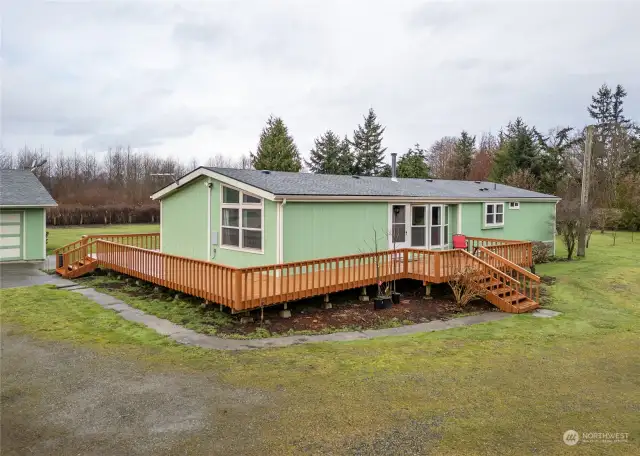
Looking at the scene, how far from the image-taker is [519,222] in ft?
61.3

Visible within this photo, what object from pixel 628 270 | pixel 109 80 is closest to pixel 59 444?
pixel 628 270

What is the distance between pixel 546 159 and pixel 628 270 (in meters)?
25.9

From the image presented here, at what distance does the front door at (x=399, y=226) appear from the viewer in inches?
529

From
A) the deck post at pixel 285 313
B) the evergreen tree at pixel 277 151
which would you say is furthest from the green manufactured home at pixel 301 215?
the evergreen tree at pixel 277 151

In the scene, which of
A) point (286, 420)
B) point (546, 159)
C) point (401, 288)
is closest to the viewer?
point (286, 420)

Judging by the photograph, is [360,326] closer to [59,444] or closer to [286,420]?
[286,420]

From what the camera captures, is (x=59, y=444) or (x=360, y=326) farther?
(x=360, y=326)

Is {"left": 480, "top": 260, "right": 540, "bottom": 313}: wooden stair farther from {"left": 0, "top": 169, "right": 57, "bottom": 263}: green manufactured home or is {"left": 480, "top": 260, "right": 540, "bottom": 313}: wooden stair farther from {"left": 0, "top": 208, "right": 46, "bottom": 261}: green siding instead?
{"left": 0, "top": 208, "right": 46, "bottom": 261}: green siding

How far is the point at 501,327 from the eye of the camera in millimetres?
8891

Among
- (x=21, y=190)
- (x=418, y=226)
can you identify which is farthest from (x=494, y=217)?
(x=21, y=190)

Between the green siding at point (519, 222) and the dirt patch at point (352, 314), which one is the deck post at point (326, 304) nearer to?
the dirt patch at point (352, 314)

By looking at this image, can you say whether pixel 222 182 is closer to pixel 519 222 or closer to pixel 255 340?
pixel 255 340

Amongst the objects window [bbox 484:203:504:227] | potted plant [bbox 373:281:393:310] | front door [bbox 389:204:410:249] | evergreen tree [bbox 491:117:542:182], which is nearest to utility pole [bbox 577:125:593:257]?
window [bbox 484:203:504:227]

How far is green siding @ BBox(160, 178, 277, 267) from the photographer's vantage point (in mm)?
10883
